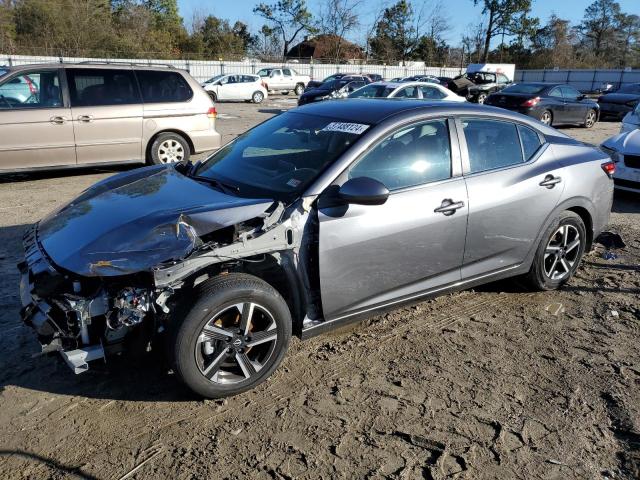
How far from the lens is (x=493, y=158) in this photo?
4148 mm

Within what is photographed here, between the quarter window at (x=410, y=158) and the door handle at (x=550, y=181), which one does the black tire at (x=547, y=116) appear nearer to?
the door handle at (x=550, y=181)

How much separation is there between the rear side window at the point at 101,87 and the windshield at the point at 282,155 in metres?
4.71

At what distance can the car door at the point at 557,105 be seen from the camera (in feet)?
56.6

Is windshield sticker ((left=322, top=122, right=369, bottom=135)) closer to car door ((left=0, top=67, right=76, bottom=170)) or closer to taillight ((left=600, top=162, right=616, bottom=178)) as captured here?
taillight ((left=600, top=162, right=616, bottom=178))

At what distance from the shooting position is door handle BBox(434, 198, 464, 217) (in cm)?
369

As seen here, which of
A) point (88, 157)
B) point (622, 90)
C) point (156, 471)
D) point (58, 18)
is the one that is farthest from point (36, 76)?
point (58, 18)

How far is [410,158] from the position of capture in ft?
12.2

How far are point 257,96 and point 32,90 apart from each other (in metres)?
21.9

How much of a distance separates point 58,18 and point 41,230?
46.1m

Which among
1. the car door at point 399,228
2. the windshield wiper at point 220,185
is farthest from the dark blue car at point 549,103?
the windshield wiper at point 220,185

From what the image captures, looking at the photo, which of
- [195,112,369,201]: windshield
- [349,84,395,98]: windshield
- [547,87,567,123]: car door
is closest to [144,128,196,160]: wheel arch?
[195,112,369,201]: windshield

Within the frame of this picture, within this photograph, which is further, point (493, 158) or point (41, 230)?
point (493, 158)

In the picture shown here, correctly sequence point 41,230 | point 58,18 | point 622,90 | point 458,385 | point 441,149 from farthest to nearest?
point 58,18 < point 622,90 < point 441,149 < point 41,230 < point 458,385

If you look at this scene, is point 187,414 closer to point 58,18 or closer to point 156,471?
point 156,471
